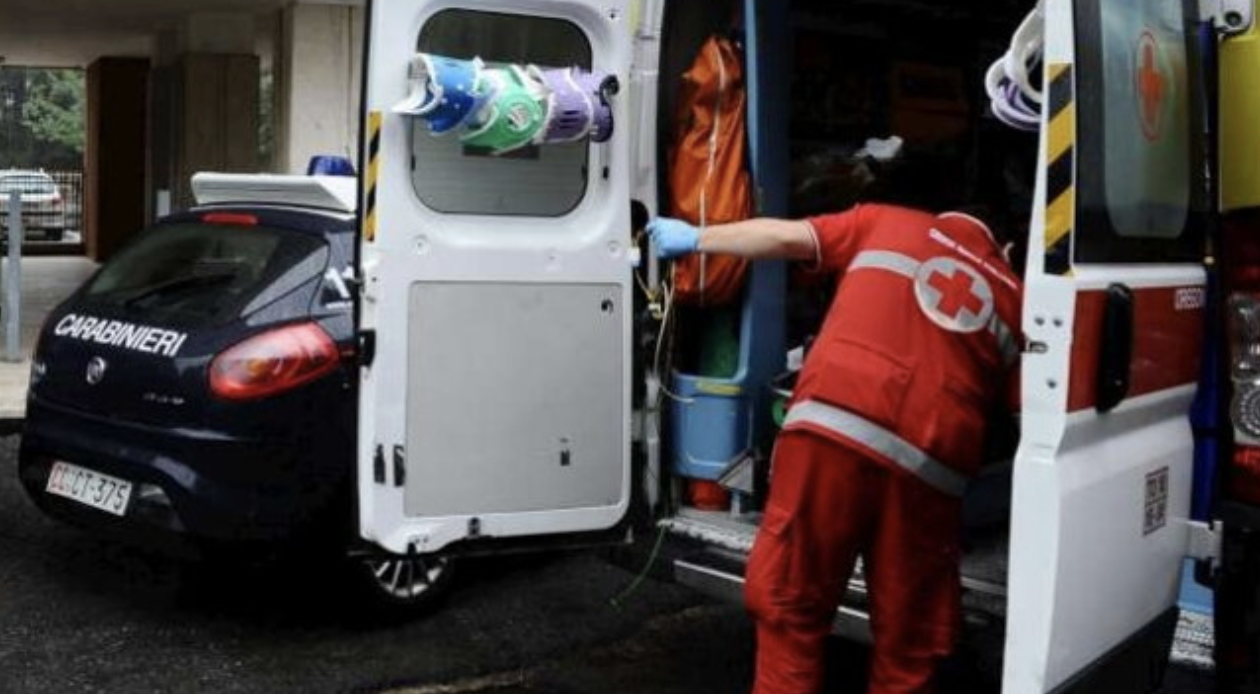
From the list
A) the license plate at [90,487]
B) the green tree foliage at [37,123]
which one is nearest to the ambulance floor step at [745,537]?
the license plate at [90,487]

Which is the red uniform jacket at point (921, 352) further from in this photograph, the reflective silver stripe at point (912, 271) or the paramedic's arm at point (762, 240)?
the paramedic's arm at point (762, 240)

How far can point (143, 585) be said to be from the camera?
18.4 feet

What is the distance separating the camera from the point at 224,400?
472cm

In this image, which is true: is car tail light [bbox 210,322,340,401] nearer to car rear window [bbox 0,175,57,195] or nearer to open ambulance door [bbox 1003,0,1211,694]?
open ambulance door [bbox 1003,0,1211,694]

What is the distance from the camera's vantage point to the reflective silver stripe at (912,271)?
323 centimetres

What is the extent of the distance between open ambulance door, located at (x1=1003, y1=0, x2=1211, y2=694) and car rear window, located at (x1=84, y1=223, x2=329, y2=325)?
2.90 metres

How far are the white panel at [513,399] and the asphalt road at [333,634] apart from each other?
0.53 meters

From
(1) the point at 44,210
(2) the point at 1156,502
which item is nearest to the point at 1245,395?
(2) the point at 1156,502

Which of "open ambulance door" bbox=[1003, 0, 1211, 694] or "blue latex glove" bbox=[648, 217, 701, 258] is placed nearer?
"open ambulance door" bbox=[1003, 0, 1211, 694]

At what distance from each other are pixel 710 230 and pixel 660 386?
36.0 inches

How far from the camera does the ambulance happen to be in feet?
8.95

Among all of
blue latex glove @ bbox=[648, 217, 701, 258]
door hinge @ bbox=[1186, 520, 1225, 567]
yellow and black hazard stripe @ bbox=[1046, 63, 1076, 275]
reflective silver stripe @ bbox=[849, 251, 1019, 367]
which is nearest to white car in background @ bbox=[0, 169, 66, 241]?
blue latex glove @ bbox=[648, 217, 701, 258]

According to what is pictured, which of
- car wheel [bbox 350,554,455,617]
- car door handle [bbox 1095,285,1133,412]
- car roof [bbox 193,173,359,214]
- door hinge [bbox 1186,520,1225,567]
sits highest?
car roof [bbox 193,173,359,214]

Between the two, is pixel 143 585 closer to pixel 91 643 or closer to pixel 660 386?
pixel 91 643
